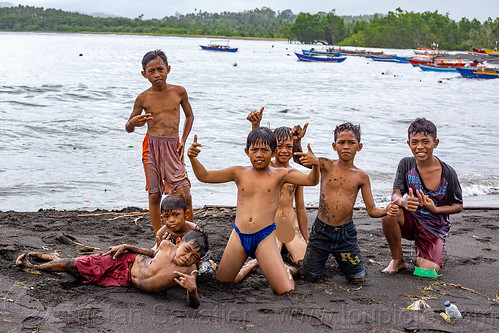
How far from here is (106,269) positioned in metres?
4.30

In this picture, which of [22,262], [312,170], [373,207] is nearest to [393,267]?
[373,207]

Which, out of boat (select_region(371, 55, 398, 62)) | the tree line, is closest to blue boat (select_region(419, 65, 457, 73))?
boat (select_region(371, 55, 398, 62))

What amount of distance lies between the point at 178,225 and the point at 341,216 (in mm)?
1332

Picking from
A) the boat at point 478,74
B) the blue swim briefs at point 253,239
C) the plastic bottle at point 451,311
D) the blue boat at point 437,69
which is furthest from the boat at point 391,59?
the plastic bottle at point 451,311

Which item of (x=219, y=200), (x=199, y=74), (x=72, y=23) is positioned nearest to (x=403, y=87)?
(x=199, y=74)

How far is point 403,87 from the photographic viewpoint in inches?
1478

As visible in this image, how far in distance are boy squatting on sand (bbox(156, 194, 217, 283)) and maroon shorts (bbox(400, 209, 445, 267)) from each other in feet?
5.86

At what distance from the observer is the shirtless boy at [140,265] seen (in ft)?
13.7

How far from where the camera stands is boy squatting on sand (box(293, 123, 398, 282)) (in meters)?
4.73

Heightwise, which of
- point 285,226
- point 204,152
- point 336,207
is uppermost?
point 336,207

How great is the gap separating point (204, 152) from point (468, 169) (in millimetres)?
5678

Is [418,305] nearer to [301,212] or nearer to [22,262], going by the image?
[301,212]

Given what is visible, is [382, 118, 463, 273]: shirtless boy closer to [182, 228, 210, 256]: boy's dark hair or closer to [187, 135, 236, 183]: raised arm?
[187, 135, 236, 183]: raised arm

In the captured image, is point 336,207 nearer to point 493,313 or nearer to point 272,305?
point 272,305
